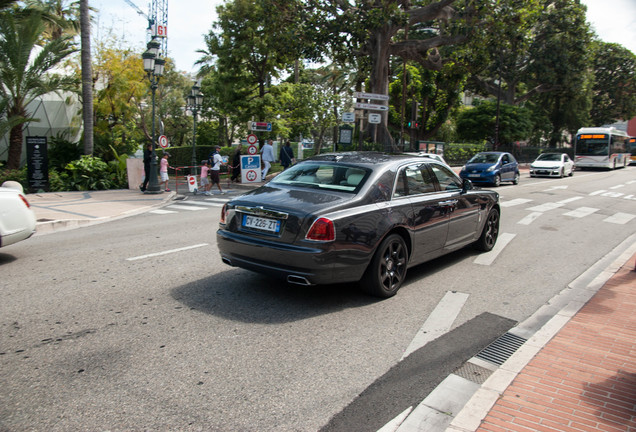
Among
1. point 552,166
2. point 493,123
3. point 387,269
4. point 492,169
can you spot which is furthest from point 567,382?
point 493,123

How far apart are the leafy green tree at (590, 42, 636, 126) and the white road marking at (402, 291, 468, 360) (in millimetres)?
55168

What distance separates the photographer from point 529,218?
1209cm

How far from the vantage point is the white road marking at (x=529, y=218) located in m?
11.4

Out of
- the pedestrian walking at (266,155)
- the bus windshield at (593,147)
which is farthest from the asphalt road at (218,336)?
the bus windshield at (593,147)

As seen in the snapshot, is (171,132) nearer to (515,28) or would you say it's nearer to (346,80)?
(346,80)

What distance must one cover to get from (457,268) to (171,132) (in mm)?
47424

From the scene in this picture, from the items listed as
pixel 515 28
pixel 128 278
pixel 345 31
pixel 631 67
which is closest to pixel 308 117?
pixel 345 31

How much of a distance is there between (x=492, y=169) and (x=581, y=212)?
8204 mm

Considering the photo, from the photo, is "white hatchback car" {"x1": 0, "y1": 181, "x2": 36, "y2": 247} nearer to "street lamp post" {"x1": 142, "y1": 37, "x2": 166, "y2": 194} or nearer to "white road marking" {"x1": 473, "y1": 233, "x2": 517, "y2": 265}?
"white road marking" {"x1": 473, "y1": 233, "x2": 517, "y2": 265}

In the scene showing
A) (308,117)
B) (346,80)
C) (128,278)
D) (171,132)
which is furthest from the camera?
(346,80)

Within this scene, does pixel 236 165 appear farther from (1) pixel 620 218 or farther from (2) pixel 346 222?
(2) pixel 346 222

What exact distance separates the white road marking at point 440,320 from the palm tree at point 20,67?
17.8m

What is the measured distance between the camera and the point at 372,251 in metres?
5.03

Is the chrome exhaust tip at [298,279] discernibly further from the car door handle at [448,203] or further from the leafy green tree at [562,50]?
the leafy green tree at [562,50]
